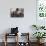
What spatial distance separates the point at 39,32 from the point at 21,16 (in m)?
1.06

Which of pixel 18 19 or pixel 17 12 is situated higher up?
pixel 17 12

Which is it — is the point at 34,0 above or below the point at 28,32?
above

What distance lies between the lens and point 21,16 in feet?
23.4

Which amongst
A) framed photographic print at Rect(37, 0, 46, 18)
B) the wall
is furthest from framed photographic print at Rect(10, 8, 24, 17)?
framed photographic print at Rect(37, 0, 46, 18)

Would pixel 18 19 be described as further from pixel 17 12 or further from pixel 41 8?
pixel 41 8

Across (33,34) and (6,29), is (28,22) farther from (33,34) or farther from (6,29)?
(6,29)

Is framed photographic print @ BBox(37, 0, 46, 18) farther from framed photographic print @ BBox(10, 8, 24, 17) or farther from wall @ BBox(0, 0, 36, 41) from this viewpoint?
framed photographic print @ BBox(10, 8, 24, 17)

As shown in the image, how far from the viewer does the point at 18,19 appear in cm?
716

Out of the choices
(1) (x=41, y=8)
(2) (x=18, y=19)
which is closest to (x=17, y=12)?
(2) (x=18, y=19)

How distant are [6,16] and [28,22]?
1.00 meters

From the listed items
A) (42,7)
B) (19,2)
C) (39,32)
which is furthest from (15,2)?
(39,32)

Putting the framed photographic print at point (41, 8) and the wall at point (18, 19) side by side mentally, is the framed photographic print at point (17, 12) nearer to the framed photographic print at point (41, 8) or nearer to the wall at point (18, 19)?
the wall at point (18, 19)

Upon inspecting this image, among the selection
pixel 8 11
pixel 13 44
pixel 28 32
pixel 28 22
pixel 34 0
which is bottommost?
pixel 13 44

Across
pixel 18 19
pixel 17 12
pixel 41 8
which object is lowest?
pixel 18 19
